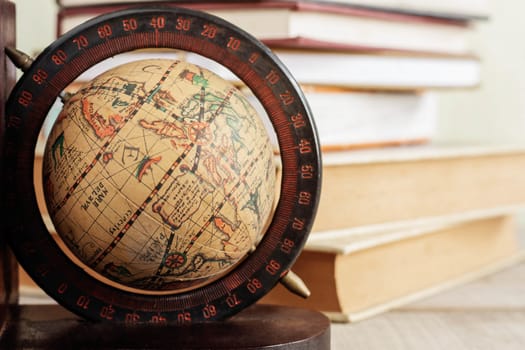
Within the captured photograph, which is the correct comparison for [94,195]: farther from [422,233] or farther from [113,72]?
[422,233]

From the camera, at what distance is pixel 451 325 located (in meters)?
1.46

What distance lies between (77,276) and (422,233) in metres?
0.76

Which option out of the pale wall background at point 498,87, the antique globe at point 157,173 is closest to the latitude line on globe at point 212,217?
the antique globe at point 157,173

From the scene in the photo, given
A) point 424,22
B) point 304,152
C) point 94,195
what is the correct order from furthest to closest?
point 424,22 < point 304,152 < point 94,195

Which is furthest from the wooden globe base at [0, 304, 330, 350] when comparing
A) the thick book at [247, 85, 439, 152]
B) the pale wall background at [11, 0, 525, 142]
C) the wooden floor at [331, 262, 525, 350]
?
the pale wall background at [11, 0, 525, 142]

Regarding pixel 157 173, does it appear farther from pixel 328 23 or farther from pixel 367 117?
pixel 367 117

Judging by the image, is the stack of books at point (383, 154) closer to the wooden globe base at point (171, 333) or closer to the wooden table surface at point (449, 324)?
the wooden table surface at point (449, 324)

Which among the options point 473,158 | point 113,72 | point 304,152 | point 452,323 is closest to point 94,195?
point 113,72

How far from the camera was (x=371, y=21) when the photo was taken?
1631 mm

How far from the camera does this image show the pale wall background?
2.43 meters

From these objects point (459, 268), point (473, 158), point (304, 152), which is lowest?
point (459, 268)

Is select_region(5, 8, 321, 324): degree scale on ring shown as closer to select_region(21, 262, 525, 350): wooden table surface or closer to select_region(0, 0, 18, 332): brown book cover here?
select_region(0, 0, 18, 332): brown book cover

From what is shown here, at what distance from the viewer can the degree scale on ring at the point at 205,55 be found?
1138 mm

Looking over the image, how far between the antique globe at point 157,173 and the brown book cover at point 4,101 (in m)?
0.11
